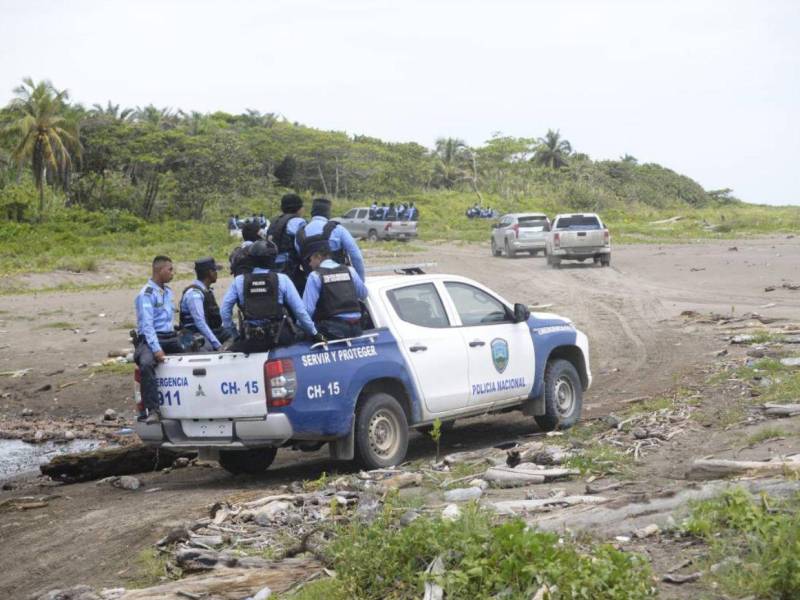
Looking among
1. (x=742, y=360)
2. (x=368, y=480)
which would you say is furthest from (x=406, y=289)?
(x=742, y=360)

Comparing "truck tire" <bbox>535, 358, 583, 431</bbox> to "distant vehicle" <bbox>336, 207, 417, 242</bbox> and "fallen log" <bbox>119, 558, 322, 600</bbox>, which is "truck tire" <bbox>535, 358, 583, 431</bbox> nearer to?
"fallen log" <bbox>119, 558, 322, 600</bbox>

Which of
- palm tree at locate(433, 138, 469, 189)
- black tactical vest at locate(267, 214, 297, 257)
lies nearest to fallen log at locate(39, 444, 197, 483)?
black tactical vest at locate(267, 214, 297, 257)

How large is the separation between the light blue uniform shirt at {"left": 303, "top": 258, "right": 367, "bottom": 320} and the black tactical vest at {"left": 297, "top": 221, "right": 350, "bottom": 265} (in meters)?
0.27

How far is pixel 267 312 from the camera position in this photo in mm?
9383

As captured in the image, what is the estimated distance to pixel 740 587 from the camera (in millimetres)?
5270

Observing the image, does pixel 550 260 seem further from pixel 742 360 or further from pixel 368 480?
pixel 368 480

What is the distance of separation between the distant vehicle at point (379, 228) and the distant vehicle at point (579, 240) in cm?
1754

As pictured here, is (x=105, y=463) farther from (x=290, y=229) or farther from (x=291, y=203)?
(x=291, y=203)

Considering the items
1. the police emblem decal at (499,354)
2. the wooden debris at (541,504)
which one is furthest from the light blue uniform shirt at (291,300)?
the wooden debris at (541,504)

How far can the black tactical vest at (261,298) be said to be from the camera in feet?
30.8

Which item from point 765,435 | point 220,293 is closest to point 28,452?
point 765,435

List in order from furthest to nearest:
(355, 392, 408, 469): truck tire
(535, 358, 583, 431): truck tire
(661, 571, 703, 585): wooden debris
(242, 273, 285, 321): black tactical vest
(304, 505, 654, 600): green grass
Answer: (535, 358, 583, 431): truck tire → (355, 392, 408, 469): truck tire → (242, 273, 285, 321): black tactical vest → (661, 571, 703, 585): wooden debris → (304, 505, 654, 600): green grass

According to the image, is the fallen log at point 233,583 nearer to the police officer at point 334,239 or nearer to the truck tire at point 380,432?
the truck tire at point 380,432

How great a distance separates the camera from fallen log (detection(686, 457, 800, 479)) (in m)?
7.32
